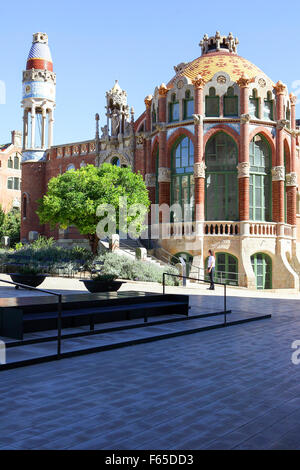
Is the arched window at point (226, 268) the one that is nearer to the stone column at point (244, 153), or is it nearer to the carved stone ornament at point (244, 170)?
the stone column at point (244, 153)

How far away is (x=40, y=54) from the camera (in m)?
40.0

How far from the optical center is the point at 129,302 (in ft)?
40.8

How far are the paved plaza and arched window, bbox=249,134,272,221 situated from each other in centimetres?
2127

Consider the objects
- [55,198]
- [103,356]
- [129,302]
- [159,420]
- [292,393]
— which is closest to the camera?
[159,420]

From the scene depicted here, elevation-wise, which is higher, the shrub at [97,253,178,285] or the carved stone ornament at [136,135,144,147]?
the carved stone ornament at [136,135,144,147]

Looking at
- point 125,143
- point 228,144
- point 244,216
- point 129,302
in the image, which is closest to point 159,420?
point 129,302

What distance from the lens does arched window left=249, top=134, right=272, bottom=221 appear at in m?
30.0

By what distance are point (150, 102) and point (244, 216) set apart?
10.7 metres

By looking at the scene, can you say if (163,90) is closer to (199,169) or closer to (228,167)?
(199,169)

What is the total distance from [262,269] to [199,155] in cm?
782

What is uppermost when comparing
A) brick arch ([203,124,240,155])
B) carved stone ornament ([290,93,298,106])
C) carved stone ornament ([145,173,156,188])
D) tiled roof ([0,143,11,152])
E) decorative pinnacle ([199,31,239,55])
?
decorative pinnacle ([199,31,239,55])

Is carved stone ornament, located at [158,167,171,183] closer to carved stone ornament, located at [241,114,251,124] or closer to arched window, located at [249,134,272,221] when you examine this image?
arched window, located at [249,134,272,221]

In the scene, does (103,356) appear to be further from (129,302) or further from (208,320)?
(208,320)

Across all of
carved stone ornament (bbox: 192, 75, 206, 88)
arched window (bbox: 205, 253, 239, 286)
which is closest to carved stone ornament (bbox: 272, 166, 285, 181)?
arched window (bbox: 205, 253, 239, 286)
